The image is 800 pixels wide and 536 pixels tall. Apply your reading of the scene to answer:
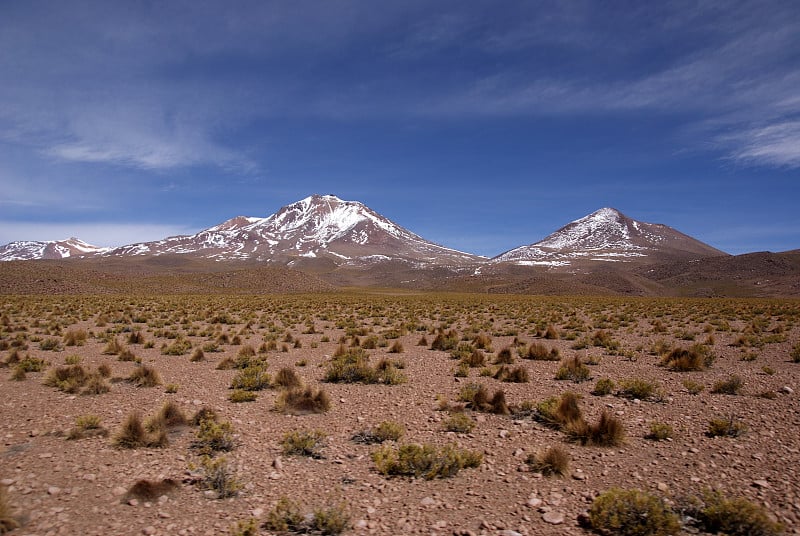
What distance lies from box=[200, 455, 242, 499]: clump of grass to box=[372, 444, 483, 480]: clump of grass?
1.91 meters

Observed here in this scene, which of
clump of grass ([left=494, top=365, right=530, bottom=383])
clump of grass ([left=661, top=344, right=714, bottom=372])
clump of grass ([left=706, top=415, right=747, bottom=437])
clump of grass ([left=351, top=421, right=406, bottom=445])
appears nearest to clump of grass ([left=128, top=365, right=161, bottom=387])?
clump of grass ([left=351, top=421, right=406, bottom=445])

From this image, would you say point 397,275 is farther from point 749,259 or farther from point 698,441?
point 698,441

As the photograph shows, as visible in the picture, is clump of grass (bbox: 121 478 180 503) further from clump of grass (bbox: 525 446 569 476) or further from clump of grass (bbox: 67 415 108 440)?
clump of grass (bbox: 525 446 569 476)

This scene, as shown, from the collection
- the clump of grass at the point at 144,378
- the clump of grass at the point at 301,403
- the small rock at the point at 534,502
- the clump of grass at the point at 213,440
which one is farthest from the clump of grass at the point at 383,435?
the clump of grass at the point at 144,378

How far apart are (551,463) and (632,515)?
142cm

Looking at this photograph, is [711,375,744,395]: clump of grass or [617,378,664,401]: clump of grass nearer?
[617,378,664,401]: clump of grass

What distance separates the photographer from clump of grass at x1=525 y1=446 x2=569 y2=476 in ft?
20.0

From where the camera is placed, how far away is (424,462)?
6.23m

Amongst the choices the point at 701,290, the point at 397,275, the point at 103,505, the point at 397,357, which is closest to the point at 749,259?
the point at 701,290

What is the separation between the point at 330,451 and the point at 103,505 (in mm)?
3001

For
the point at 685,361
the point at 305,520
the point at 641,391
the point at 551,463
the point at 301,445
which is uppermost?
the point at 685,361

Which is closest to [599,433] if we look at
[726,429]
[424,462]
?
[726,429]

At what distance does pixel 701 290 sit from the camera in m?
121

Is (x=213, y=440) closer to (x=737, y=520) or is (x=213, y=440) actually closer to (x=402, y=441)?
(x=402, y=441)
